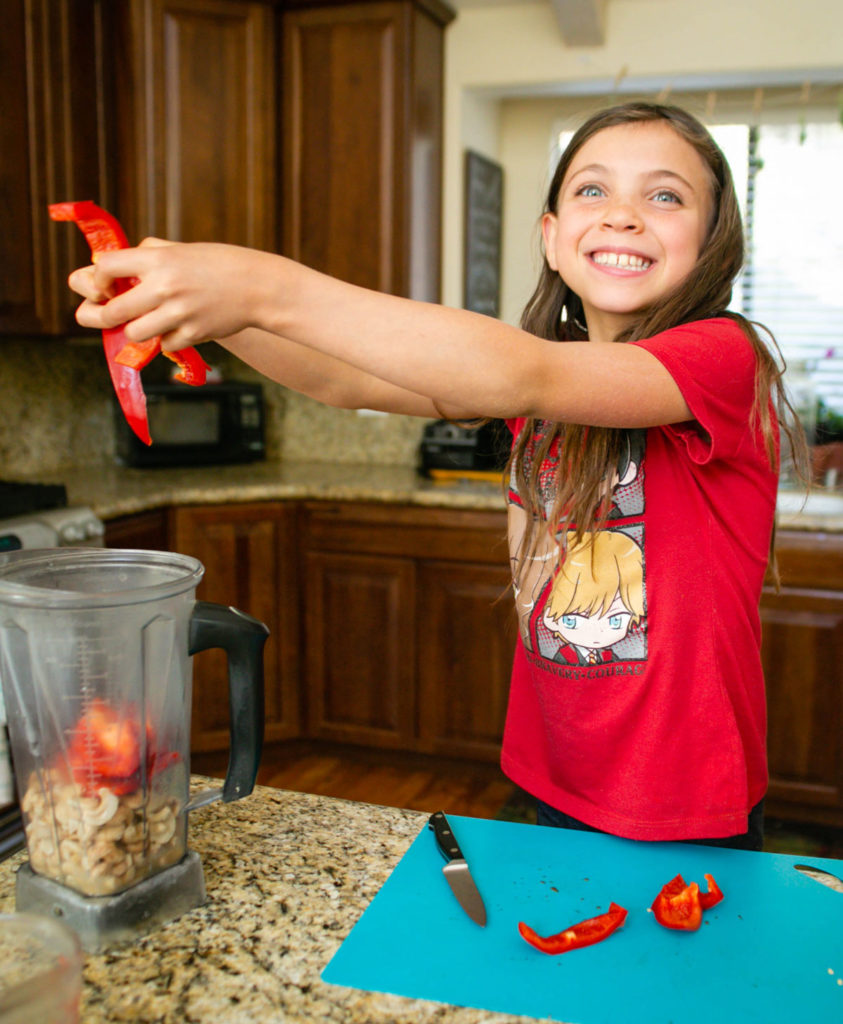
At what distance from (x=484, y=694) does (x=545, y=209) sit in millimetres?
1832

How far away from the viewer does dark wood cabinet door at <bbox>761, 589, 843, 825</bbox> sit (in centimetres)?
254

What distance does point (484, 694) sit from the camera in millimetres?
2865

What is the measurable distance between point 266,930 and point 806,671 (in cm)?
217

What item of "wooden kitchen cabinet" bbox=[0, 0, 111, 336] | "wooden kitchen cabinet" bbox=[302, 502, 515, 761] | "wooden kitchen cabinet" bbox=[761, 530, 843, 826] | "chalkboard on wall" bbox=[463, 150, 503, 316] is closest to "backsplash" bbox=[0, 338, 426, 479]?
"wooden kitchen cabinet" bbox=[0, 0, 111, 336]

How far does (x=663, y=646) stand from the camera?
3.41 feet

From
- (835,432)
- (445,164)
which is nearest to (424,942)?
(835,432)

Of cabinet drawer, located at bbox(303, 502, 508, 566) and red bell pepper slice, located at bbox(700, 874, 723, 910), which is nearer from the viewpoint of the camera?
red bell pepper slice, located at bbox(700, 874, 723, 910)

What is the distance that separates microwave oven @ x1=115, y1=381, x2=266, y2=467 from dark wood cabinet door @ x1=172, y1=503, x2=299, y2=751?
1.53 feet

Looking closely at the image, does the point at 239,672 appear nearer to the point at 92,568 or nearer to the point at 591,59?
the point at 92,568

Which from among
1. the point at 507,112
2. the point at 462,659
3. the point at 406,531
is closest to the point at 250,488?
the point at 406,531

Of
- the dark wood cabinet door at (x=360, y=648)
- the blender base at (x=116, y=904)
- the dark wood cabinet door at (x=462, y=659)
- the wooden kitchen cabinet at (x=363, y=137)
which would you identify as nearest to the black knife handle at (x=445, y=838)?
the blender base at (x=116, y=904)

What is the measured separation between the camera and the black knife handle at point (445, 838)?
2.67 ft

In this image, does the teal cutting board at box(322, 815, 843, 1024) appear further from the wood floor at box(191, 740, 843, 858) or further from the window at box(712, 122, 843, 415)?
the window at box(712, 122, 843, 415)

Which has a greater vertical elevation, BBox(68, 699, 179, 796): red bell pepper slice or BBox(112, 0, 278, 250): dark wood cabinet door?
BBox(112, 0, 278, 250): dark wood cabinet door
